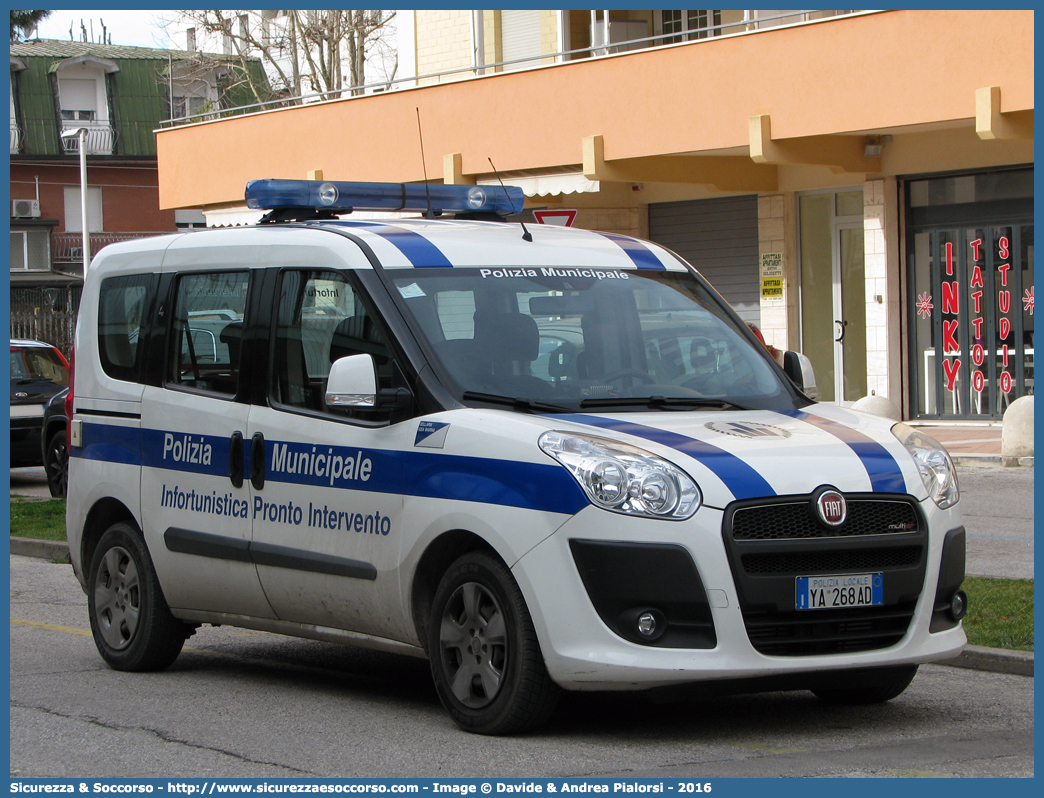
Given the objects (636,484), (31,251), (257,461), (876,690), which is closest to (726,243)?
(257,461)

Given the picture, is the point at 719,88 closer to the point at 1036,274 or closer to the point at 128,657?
the point at 1036,274

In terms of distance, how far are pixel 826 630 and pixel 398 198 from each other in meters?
3.64

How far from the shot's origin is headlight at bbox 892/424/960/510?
20.8 feet

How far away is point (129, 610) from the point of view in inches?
324

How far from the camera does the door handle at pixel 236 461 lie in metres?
7.38

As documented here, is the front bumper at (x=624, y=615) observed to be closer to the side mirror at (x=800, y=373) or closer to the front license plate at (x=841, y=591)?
the front license plate at (x=841, y=591)

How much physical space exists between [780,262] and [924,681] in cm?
1586

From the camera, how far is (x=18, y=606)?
10805 millimetres

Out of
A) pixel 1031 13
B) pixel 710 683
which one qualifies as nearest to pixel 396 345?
pixel 710 683

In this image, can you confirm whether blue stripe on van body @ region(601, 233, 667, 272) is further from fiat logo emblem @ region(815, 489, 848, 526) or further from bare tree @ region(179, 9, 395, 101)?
bare tree @ region(179, 9, 395, 101)

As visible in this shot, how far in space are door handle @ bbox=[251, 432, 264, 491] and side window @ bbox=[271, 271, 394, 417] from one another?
192mm

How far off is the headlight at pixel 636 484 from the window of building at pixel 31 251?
53.4 metres

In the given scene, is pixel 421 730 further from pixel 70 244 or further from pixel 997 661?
pixel 70 244

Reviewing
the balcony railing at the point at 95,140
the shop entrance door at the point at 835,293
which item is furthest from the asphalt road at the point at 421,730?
the balcony railing at the point at 95,140
